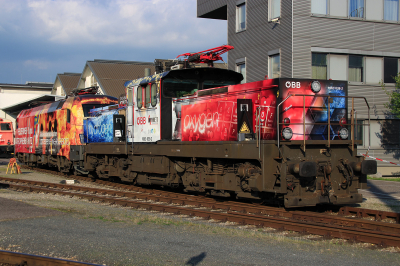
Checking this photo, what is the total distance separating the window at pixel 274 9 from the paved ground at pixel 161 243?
13828 mm

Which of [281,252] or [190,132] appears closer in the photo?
[281,252]

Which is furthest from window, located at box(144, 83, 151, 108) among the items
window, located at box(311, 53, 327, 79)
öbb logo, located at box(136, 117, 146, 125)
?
window, located at box(311, 53, 327, 79)

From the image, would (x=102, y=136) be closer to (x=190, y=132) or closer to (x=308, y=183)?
(x=190, y=132)

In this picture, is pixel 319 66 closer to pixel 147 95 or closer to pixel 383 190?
pixel 383 190

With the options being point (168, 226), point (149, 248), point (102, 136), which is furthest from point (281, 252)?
point (102, 136)

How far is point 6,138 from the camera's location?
34125mm

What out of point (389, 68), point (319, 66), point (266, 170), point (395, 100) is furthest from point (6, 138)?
point (266, 170)

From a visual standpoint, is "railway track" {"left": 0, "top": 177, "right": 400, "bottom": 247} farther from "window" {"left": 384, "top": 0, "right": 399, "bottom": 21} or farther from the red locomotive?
"window" {"left": 384, "top": 0, "right": 399, "bottom": 21}

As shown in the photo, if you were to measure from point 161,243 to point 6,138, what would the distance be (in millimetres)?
32074

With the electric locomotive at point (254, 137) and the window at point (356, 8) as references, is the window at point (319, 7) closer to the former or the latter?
the window at point (356, 8)

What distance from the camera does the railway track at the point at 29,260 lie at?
5023 millimetres

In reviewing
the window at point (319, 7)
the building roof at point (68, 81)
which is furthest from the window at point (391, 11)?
the building roof at point (68, 81)

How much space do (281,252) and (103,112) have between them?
433 inches

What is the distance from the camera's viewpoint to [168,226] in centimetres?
781
